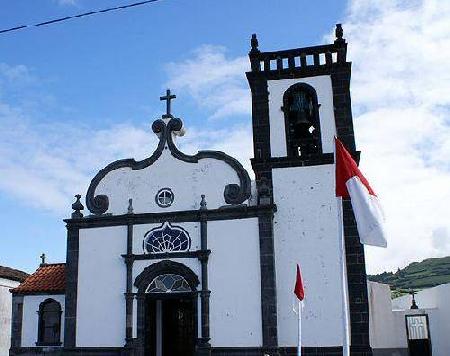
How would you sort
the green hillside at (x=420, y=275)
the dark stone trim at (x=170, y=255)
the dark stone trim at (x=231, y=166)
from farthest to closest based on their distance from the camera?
the green hillside at (x=420, y=275) → the dark stone trim at (x=231, y=166) → the dark stone trim at (x=170, y=255)

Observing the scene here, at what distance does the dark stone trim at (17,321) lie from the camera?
1827 cm

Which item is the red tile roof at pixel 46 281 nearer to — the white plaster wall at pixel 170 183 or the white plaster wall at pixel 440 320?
the white plaster wall at pixel 170 183

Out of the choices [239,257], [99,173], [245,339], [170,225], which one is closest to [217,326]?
[245,339]

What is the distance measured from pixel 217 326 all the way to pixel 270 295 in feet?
5.75

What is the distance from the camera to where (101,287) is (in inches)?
690

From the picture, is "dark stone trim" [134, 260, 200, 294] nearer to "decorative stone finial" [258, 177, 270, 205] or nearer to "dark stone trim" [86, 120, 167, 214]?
"dark stone trim" [86, 120, 167, 214]

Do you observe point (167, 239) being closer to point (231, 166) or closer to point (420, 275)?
point (231, 166)

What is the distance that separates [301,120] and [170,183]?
4481 mm

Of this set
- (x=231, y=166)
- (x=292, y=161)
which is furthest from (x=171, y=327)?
(x=292, y=161)

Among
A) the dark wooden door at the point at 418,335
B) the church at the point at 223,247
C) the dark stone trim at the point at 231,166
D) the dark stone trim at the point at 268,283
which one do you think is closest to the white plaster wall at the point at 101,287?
the church at the point at 223,247

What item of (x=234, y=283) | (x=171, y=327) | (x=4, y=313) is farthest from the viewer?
(x=4, y=313)

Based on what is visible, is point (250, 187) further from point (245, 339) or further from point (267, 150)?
point (245, 339)

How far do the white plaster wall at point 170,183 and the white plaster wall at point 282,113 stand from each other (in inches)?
68.8

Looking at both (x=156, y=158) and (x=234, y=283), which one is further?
(x=156, y=158)
